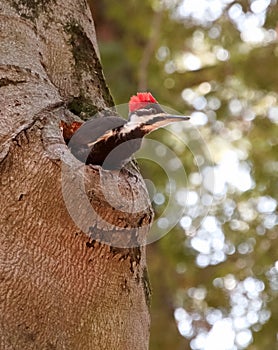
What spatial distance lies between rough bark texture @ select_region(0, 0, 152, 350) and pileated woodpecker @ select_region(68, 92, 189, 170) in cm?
13

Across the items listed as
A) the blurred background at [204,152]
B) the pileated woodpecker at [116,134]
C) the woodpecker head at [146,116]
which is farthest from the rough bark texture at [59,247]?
the blurred background at [204,152]

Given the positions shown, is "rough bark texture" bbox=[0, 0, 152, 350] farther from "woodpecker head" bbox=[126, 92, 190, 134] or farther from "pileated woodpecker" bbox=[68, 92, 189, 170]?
"woodpecker head" bbox=[126, 92, 190, 134]

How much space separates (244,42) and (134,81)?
25.9 inches

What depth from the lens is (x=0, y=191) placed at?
5.71 ft

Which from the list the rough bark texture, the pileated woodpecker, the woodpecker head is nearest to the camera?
the rough bark texture

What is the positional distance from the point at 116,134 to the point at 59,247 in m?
0.58

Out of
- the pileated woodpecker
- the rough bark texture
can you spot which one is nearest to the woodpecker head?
the pileated woodpecker

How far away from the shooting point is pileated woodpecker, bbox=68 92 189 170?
6.70 ft

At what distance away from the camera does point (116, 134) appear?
7.29 ft

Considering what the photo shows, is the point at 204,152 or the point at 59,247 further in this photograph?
the point at 204,152

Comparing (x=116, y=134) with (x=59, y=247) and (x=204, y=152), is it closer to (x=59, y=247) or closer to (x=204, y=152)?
(x=59, y=247)

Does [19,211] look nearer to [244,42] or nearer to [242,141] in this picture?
[244,42]

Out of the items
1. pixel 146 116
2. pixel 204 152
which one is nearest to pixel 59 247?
pixel 146 116

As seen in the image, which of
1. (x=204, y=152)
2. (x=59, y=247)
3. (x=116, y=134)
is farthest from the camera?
(x=204, y=152)
